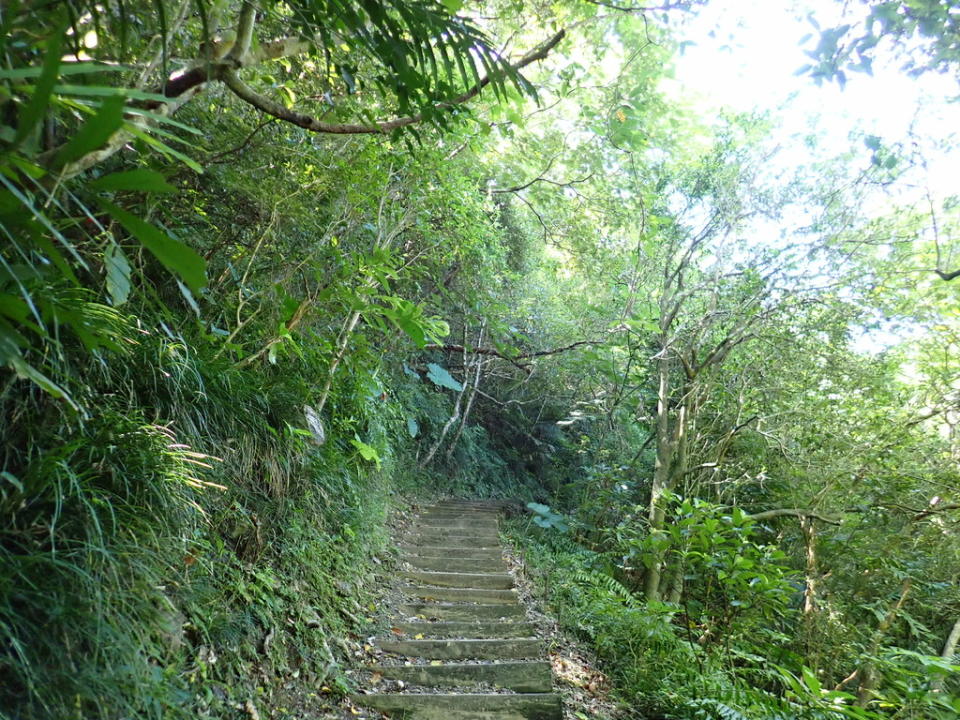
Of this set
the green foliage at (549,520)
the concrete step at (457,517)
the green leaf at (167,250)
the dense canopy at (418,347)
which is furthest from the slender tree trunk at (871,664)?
the green leaf at (167,250)

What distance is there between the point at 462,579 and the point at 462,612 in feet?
2.53

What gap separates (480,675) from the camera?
3461mm

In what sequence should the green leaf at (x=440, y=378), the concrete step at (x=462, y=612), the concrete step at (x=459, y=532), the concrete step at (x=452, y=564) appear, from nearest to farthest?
the concrete step at (x=462, y=612), the concrete step at (x=452, y=564), the concrete step at (x=459, y=532), the green leaf at (x=440, y=378)

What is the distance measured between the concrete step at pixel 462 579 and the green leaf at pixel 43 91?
506 cm

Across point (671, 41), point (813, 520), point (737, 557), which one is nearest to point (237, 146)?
point (671, 41)

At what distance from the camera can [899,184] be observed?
527 cm

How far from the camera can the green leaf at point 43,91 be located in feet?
1.84

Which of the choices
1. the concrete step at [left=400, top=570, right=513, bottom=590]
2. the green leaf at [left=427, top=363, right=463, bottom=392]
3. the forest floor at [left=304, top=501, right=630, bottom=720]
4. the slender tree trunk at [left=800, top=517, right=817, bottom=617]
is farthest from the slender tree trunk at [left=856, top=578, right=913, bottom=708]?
the green leaf at [left=427, top=363, right=463, bottom=392]

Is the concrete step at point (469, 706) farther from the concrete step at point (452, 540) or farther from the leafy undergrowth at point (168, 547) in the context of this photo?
the concrete step at point (452, 540)

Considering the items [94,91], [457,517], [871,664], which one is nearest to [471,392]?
[457,517]

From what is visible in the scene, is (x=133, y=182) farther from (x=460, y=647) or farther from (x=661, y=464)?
(x=661, y=464)

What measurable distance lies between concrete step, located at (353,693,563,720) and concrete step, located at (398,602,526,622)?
131cm

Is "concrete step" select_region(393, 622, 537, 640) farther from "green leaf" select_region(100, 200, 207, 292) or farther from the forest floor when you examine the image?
"green leaf" select_region(100, 200, 207, 292)

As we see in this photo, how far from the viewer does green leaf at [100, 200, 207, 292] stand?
64 centimetres
